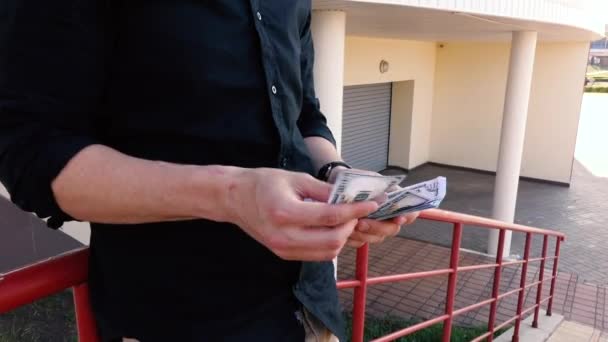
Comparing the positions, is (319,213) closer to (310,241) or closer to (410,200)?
(310,241)

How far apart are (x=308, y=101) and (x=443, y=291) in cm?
558

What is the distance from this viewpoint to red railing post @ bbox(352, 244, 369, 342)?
5.97 ft

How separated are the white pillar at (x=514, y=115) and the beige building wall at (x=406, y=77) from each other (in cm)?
303

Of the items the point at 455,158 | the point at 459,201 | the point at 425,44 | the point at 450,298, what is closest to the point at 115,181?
the point at 450,298

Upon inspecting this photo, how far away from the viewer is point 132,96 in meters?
0.85

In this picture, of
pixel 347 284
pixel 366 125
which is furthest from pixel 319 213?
pixel 366 125

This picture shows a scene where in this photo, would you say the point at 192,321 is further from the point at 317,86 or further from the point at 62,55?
the point at 317,86

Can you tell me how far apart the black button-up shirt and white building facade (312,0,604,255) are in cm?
700

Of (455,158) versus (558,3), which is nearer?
(558,3)

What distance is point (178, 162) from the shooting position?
893 mm

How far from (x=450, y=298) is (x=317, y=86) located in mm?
2344

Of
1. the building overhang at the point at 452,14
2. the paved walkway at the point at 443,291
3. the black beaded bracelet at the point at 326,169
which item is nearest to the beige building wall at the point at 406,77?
the building overhang at the point at 452,14

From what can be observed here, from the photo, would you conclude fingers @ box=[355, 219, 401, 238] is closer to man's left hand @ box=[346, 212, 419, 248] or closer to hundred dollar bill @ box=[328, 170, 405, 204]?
man's left hand @ box=[346, 212, 419, 248]

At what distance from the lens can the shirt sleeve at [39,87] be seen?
0.70m
